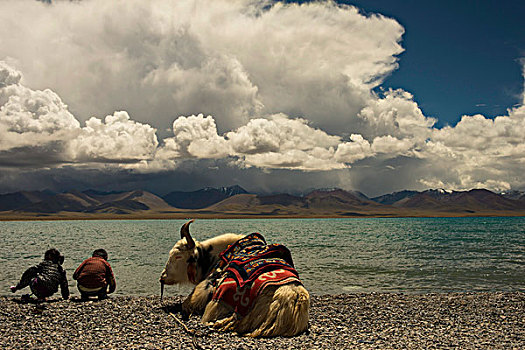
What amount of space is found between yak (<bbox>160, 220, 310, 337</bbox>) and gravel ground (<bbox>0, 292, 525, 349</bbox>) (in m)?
0.32

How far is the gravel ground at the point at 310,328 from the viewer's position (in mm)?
7973

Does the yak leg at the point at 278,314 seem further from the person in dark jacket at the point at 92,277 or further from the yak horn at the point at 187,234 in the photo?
the person in dark jacket at the point at 92,277

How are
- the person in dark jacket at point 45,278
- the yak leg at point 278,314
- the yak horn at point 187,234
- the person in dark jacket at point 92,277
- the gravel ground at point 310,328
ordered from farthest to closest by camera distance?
the person in dark jacket at point 92,277 → the person in dark jacket at point 45,278 → the yak horn at point 187,234 → the yak leg at point 278,314 → the gravel ground at point 310,328

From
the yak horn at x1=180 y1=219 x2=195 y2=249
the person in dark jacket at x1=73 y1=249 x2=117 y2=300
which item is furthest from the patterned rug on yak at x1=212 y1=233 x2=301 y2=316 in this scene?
the person in dark jacket at x1=73 y1=249 x2=117 y2=300

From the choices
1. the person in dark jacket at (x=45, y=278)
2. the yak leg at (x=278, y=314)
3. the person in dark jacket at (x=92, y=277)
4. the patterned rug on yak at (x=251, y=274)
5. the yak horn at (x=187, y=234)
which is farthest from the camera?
the person in dark jacket at (x=92, y=277)

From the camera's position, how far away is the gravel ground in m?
7.97

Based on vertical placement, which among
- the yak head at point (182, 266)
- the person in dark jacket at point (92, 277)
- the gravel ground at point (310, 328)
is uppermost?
the yak head at point (182, 266)

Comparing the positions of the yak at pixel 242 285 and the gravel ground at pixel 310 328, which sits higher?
the yak at pixel 242 285

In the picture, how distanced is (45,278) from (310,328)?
761 centimetres

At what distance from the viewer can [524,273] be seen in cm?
2244

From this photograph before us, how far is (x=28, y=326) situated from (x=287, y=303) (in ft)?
19.7

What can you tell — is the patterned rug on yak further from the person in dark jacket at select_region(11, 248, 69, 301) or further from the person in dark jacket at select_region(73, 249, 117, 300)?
the person in dark jacket at select_region(11, 248, 69, 301)

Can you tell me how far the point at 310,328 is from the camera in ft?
30.2

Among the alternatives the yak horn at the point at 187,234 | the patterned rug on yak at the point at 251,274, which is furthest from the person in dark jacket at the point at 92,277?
the patterned rug on yak at the point at 251,274
